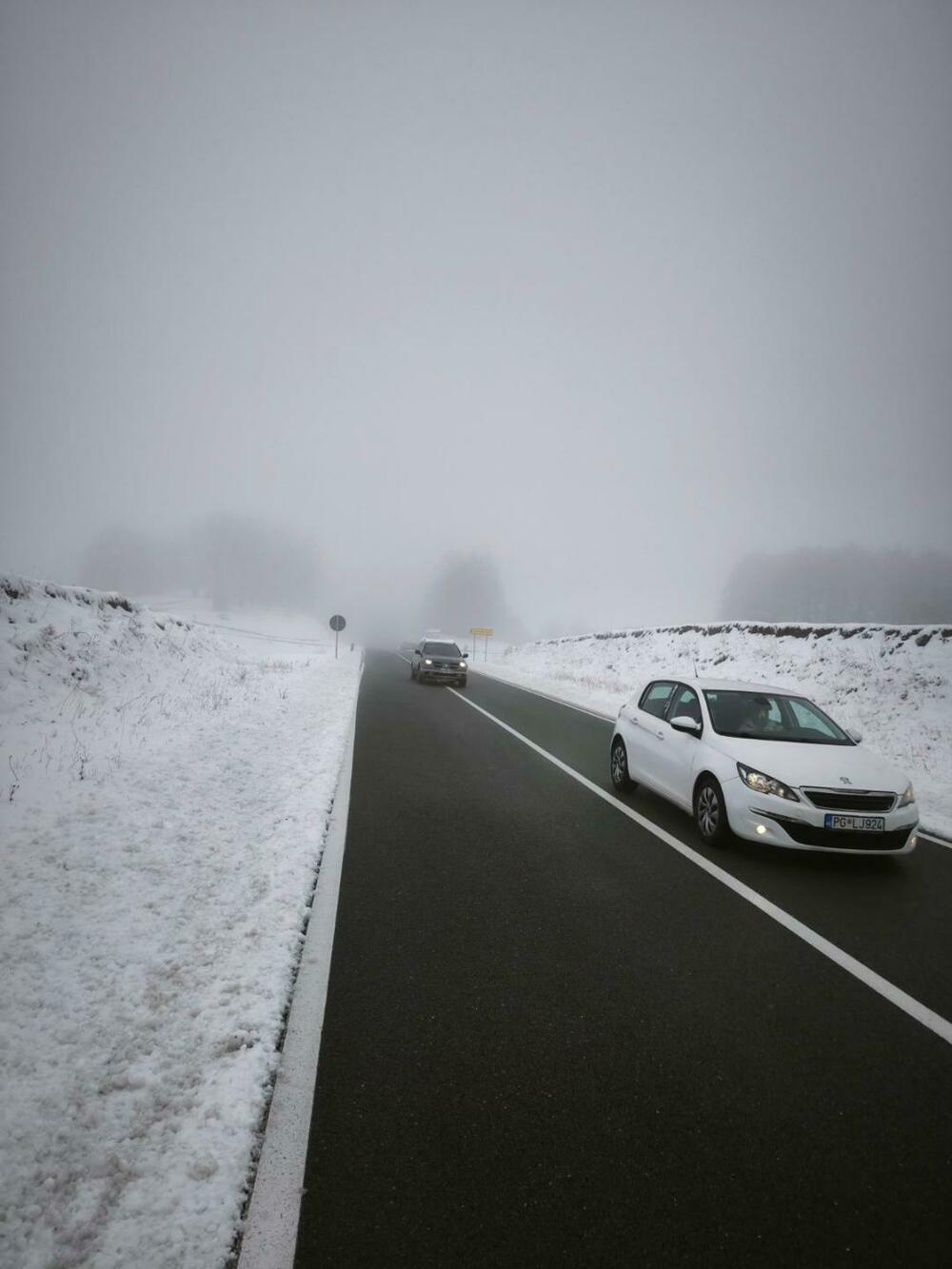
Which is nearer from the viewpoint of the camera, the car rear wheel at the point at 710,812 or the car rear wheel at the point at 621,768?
the car rear wheel at the point at 710,812

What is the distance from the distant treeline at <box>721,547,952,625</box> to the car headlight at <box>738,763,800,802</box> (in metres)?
69.3

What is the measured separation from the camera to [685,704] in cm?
665

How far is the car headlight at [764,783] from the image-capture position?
193 inches

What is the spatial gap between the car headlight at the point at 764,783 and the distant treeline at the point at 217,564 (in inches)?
2891

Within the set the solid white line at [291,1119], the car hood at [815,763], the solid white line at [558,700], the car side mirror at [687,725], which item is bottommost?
the solid white line at [291,1119]

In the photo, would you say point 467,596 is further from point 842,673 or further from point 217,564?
point 842,673

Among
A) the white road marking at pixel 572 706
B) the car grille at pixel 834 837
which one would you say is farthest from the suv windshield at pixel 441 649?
the car grille at pixel 834 837

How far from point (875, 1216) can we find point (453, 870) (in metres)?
3.18

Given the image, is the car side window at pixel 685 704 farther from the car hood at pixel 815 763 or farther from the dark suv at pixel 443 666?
the dark suv at pixel 443 666

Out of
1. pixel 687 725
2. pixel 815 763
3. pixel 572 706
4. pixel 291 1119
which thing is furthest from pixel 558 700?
pixel 291 1119

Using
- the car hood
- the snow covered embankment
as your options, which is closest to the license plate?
the car hood

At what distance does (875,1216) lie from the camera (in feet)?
6.43

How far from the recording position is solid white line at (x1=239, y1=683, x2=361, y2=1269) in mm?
1762

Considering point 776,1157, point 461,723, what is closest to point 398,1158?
point 776,1157
